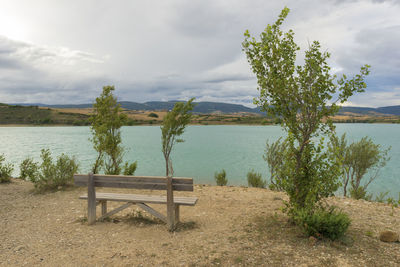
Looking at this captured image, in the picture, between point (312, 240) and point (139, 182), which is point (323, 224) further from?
point (139, 182)

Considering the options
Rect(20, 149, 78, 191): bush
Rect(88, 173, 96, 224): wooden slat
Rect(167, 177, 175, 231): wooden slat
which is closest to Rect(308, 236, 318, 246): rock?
Rect(167, 177, 175, 231): wooden slat

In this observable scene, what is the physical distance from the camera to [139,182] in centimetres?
582

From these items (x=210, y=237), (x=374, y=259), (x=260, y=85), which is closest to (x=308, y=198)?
(x=374, y=259)

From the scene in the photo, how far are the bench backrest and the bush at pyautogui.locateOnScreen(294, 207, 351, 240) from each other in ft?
8.15

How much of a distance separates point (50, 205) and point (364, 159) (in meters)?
13.9

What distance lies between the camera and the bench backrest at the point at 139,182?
5582 mm

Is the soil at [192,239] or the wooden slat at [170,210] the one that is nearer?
the soil at [192,239]

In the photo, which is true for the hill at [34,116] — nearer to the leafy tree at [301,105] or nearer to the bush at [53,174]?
the bush at [53,174]

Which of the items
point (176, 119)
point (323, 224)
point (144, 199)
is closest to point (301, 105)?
point (323, 224)

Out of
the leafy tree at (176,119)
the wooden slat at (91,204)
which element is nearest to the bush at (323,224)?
the wooden slat at (91,204)

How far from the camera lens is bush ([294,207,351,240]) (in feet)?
15.8

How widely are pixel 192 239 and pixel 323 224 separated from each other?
2.72 m

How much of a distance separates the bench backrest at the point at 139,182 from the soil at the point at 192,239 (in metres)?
1.06

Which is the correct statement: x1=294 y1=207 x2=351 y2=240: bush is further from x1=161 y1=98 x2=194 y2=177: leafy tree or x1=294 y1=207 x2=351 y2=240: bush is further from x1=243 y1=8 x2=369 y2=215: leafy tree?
x1=161 y1=98 x2=194 y2=177: leafy tree
